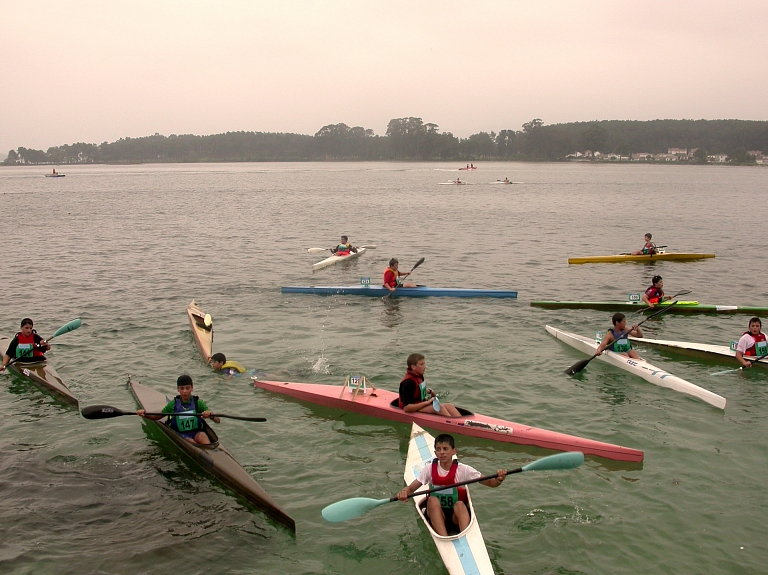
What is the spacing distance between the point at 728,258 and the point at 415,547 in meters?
25.2

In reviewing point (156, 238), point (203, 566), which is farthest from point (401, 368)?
point (156, 238)

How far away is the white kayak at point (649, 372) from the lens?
38.4 ft

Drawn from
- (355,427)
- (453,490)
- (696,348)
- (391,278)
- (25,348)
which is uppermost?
(391,278)

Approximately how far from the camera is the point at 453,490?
7543 millimetres

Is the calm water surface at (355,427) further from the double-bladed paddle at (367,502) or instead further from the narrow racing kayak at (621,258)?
the double-bladed paddle at (367,502)

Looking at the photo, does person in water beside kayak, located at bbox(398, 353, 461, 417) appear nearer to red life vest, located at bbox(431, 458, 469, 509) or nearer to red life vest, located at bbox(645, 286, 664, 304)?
red life vest, located at bbox(431, 458, 469, 509)

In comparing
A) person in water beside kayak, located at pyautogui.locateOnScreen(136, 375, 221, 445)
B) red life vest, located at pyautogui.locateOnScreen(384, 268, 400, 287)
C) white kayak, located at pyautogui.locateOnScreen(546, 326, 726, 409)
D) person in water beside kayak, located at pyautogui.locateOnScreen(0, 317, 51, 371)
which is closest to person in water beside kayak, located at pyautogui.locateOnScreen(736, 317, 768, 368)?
white kayak, located at pyautogui.locateOnScreen(546, 326, 726, 409)

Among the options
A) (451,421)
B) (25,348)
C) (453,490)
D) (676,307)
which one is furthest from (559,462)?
(676,307)

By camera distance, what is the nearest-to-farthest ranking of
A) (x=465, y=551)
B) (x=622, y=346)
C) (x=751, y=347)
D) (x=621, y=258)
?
(x=465, y=551) < (x=751, y=347) < (x=622, y=346) < (x=621, y=258)

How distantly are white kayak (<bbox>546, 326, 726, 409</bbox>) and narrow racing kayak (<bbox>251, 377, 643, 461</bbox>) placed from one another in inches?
117

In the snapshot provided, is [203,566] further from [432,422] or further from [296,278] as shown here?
[296,278]

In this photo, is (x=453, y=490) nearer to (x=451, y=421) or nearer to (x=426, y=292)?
(x=451, y=421)

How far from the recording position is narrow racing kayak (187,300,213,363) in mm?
14422

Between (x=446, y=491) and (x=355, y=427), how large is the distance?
12.1 feet
